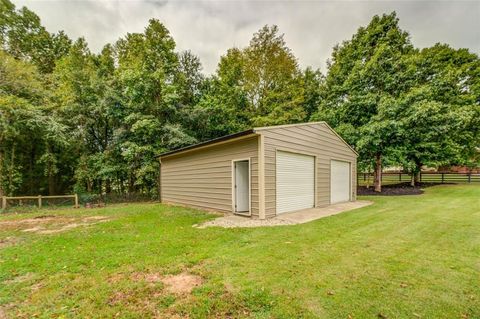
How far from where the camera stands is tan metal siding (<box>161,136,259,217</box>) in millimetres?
6690

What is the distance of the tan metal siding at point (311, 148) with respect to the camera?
6500 mm

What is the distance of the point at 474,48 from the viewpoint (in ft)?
52.3

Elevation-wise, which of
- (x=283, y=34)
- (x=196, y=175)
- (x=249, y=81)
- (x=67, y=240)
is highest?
(x=283, y=34)

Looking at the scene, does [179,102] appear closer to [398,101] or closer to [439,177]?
[398,101]

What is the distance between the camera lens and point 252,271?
9.96 ft

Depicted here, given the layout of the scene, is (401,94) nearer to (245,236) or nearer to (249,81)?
(249,81)

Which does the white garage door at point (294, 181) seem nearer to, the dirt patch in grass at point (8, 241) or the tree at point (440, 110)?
the dirt patch in grass at point (8, 241)

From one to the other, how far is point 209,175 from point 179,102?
319 inches

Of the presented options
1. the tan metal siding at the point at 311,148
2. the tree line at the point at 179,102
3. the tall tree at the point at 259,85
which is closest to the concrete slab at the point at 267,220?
the tan metal siding at the point at 311,148

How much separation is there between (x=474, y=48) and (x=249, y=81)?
653 inches

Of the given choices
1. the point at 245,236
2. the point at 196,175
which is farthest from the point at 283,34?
the point at 245,236

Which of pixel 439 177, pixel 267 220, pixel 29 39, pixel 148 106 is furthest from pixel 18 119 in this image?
pixel 439 177

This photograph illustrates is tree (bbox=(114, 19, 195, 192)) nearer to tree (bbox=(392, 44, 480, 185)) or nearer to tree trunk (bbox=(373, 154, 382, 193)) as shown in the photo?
tree trunk (bbox=(373, 154, 382, 193))

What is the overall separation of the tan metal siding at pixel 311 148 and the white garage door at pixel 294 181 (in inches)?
9.9
